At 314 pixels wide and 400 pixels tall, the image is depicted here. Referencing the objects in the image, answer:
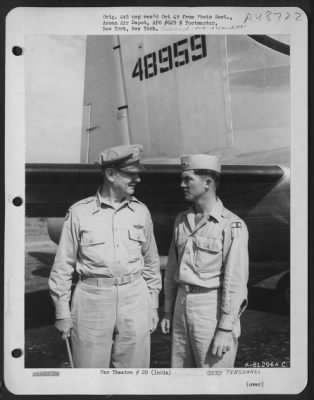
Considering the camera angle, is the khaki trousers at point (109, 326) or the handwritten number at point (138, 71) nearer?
the khaki trousers at point (109, 326)

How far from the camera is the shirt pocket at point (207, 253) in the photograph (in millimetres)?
2305

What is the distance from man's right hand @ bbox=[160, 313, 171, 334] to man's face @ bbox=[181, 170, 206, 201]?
0.63m

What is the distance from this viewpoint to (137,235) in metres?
2.34

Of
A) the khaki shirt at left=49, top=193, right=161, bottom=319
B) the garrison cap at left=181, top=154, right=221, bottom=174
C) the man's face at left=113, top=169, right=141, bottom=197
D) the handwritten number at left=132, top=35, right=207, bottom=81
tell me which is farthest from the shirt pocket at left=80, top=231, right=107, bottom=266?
the handwritten number at left=132, top=35, right=207, bottom=81

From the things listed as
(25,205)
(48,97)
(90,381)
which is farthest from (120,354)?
(48,97)

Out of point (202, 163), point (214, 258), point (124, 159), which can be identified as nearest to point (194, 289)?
point (214, 258)

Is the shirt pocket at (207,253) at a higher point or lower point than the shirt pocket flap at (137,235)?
lower

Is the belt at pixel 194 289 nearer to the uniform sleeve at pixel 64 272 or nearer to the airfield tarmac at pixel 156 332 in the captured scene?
the airfield tarmac at pixel 156 332

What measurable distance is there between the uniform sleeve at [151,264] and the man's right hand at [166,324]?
81 mm

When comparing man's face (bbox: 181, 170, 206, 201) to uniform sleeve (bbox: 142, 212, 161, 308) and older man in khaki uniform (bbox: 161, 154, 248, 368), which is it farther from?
uniform sleeve (bbox: 142, 212, 161, 308)

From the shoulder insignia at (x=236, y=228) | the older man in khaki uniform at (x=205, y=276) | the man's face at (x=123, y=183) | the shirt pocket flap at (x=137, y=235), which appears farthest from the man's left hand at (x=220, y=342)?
the man's face at (x=123, y=183)

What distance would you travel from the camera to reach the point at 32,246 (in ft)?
7.65

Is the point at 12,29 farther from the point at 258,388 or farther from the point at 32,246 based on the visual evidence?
the point at 258,388

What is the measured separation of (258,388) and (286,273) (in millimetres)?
607
